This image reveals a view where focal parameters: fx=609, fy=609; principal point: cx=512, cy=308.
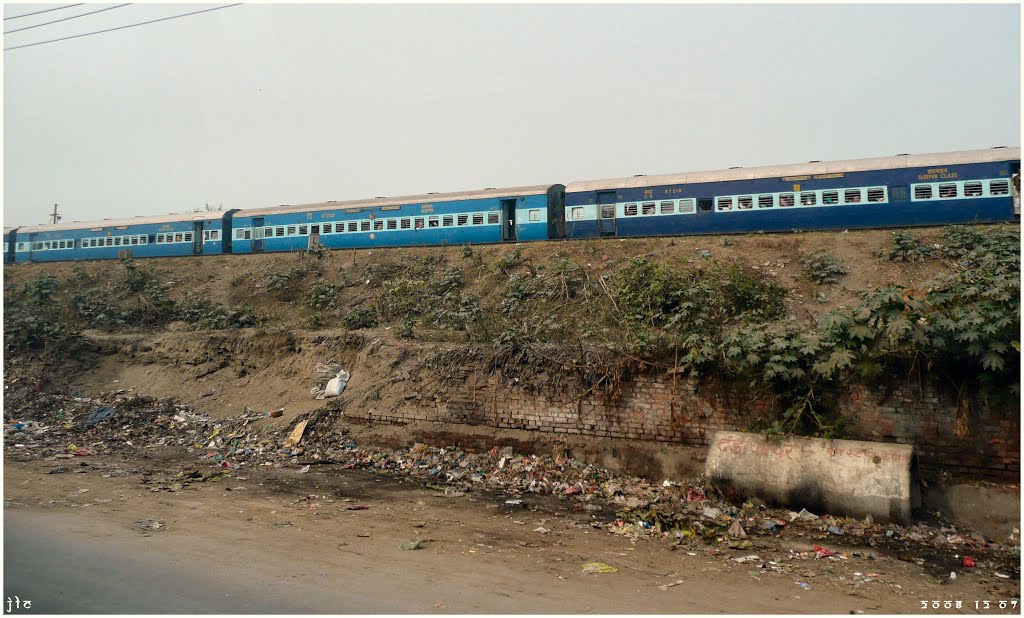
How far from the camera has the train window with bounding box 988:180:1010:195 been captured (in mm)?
15109

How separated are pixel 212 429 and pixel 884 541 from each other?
12464mm

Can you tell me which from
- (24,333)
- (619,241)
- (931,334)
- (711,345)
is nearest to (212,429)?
(24,333)

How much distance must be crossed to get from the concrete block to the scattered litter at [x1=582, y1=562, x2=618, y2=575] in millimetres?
2875

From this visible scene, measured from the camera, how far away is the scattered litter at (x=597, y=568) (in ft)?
21.0

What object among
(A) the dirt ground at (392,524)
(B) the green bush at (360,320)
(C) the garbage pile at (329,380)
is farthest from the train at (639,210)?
(C) the garbage pile at (329,380)

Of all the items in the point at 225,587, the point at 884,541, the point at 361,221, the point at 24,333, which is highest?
the point at 361,221

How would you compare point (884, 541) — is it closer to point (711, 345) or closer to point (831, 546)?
point (831, 546)

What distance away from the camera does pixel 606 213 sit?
19484mm

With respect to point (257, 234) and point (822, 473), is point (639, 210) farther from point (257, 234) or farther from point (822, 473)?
point (257, 234)

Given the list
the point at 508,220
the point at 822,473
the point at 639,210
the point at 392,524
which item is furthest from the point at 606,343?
the point at 508,220

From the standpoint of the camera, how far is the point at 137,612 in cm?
479

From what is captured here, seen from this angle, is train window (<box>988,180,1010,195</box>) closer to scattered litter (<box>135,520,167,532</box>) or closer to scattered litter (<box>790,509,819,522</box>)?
scattered litter (<box>790,509,819,522</box>)

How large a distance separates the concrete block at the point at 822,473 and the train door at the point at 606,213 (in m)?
11.3

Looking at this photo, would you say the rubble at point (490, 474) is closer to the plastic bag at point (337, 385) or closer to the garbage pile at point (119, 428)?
the garbage pile at point (119, 428)
